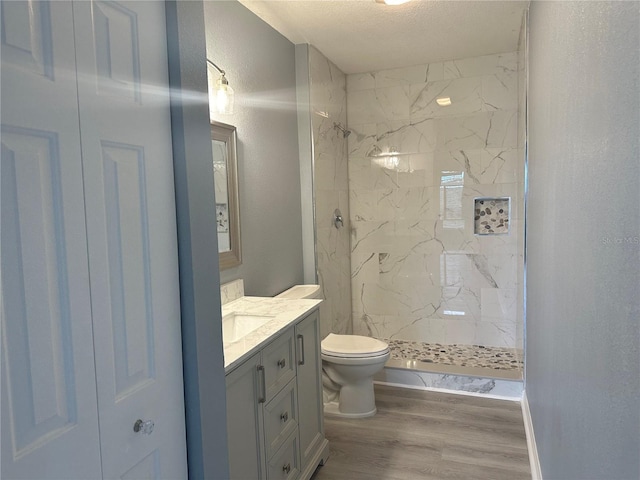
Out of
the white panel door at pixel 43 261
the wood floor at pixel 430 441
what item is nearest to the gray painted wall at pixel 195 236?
the white panel door at pixel 43 261

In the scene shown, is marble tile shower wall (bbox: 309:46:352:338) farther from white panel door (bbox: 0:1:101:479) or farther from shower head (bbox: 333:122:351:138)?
white panel door (bbox: 0:1:101:479)

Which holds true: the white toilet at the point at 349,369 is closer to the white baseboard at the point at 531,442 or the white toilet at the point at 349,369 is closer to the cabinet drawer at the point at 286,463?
the cabinet drawer at the point at 286,463

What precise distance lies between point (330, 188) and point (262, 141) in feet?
3.40

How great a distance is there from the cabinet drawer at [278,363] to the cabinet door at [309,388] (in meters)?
0.07

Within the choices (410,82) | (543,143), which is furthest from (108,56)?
(410,82)

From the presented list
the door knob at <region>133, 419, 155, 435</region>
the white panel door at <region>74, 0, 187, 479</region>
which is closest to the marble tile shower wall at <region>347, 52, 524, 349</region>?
the white panel door at <region>74, 0, 187, 479</region>

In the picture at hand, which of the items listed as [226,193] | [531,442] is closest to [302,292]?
[226,193]

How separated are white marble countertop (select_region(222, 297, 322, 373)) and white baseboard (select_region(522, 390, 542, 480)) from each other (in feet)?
4.41

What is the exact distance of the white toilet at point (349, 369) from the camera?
9.62 ft

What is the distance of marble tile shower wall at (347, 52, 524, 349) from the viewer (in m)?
3.88

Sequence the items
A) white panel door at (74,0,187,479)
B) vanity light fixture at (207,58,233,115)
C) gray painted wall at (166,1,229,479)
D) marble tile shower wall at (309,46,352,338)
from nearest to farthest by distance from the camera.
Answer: white panel door at (74,0,187,479) → gray painted wall at (166,1,229,479) → vanity light fixture at (207,58,233,115) → marble tile shower wall at (309,46,352,338)

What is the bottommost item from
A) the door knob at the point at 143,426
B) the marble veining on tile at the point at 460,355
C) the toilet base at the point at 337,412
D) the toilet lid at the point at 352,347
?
the toilet base at the point at 337,412

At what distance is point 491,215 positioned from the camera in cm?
396

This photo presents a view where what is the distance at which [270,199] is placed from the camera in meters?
3.03
